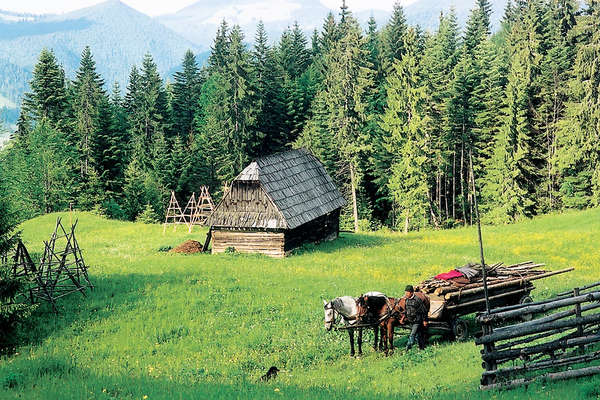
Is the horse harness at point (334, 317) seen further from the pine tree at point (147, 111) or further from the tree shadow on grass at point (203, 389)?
the pine tree at point (147, 111)

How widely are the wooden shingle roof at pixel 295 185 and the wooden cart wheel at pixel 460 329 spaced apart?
1790 centimetres

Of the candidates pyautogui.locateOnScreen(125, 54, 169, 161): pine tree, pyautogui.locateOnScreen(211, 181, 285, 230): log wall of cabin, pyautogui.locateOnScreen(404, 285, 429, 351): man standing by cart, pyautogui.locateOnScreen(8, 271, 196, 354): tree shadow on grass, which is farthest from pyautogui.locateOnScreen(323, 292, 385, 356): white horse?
pyautogui.locateOnScreen(125, 54, 169, 161): pine tree

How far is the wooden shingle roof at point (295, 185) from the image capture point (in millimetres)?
35969

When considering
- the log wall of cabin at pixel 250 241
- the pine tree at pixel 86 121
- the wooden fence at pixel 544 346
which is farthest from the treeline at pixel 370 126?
the wooden fence at pixel 544 346

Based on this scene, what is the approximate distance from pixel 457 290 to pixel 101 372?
991cm

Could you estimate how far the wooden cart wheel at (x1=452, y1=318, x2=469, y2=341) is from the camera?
57.3 feet

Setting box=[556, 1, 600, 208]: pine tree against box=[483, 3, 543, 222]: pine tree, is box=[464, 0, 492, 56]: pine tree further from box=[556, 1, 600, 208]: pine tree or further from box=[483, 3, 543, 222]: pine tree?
box=[556, 1, 600, 208]: pine tree

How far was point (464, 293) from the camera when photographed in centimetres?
1716

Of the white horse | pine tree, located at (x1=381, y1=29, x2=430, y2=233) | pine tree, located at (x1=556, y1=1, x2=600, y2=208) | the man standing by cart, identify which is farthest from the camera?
pine tree, located at (x1=381, y1=29, x2=430, y2=233)

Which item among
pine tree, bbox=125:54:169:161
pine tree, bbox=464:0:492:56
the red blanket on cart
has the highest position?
pine tree, bbox=464:0:492:56

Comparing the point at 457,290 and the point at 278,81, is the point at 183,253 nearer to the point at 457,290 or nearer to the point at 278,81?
the point at 457,290

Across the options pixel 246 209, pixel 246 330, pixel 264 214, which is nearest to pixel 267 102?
pixel 246 209

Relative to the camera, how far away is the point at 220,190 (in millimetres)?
70188

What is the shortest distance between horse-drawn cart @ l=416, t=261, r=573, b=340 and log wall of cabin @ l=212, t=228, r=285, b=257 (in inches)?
689
